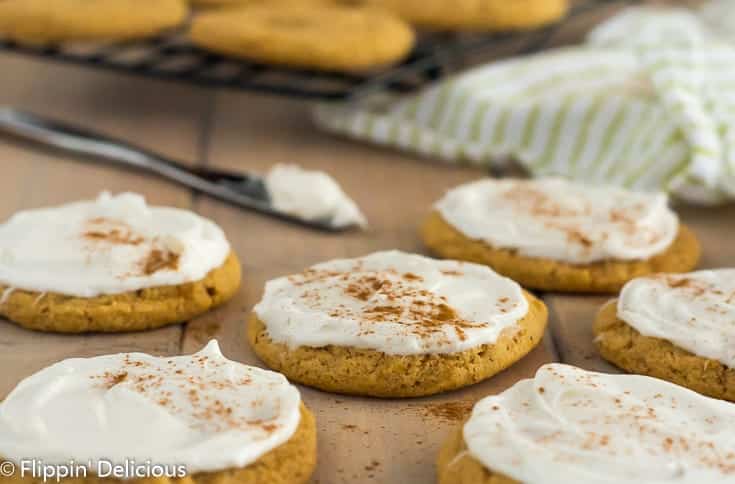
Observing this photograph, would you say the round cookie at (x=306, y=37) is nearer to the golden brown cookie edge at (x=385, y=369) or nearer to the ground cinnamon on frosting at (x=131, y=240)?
the ground cinnamon on frosting at (x=131, y=240)

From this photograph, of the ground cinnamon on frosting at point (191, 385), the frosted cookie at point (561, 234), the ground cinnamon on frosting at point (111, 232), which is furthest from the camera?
the frosted cookie at point (561, 234)

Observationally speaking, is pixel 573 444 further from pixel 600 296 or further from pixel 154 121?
pixel 154 121

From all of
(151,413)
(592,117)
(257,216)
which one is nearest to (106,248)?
(257,216)

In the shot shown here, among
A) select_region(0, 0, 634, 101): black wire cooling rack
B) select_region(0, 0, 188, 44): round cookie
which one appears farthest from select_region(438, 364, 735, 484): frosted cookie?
select_region(0, 0, 188, 44): round cookie

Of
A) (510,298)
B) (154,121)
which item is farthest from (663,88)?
(154,121)

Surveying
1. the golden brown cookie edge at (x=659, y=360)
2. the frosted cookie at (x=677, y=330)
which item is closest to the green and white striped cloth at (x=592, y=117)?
the frosted cookie at (x=677, y=330)
